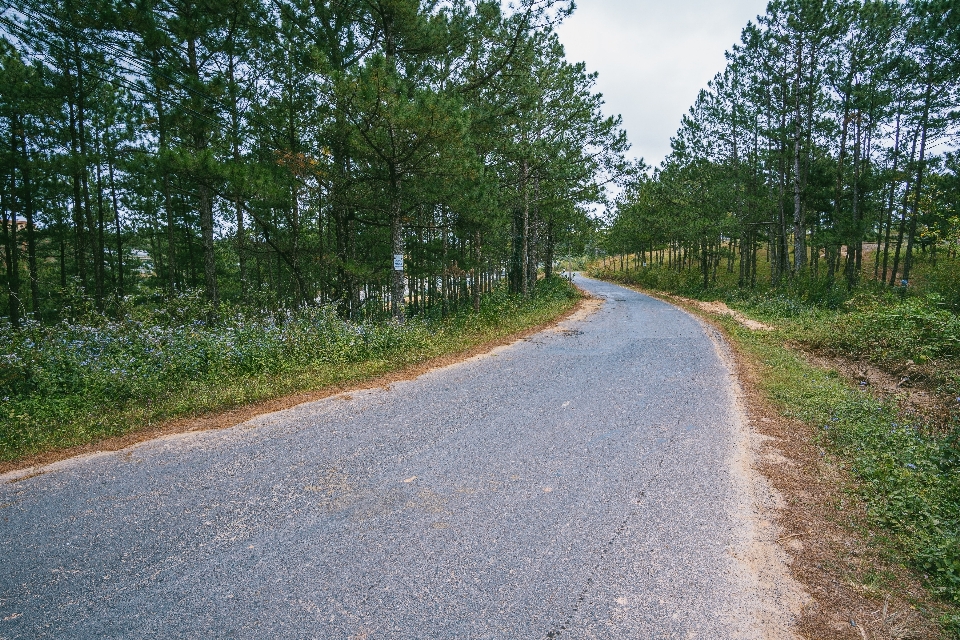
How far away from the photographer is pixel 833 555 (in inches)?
114

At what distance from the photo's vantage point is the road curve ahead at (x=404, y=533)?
7.73ft

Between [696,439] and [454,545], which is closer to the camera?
[454,545]

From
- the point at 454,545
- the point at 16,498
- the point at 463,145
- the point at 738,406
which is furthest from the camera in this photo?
the point at 463,145

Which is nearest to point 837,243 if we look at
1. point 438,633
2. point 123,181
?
point 438,633

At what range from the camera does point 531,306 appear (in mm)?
16469

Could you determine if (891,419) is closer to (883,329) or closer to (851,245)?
→ (883,329)

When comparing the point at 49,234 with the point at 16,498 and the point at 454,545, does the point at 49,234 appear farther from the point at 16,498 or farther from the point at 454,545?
the point at 454,545

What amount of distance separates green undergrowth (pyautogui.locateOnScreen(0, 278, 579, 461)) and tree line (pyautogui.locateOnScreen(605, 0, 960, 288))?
15.6 meters

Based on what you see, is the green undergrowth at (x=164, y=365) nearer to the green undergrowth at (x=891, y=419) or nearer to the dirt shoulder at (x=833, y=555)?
the dirt shoulder at (x=833, y=555)

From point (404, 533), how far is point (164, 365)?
546 cm

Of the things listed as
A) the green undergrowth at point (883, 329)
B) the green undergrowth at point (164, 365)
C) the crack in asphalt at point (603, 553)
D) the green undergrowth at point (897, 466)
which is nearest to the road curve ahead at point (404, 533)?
the crack in asphalt at point (603, 553)

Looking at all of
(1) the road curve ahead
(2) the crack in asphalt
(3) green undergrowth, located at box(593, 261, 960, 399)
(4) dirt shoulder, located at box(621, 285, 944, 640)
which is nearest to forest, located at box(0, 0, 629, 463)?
(1) the road curve ahead

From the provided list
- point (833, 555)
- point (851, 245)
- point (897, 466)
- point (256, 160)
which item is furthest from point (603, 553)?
point (851, 245)

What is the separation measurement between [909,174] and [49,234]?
37.4 meters
